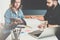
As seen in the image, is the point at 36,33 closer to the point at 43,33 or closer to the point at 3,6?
the point at 43,33

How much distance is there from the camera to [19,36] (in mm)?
882

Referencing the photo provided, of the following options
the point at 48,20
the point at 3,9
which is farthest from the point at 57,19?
the point at 3,9

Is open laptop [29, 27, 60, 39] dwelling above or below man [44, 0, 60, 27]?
below

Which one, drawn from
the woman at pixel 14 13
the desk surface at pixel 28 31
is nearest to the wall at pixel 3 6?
the woman at pixel 14 13

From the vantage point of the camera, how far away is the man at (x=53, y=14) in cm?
91

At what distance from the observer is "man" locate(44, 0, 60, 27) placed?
35.7 inches

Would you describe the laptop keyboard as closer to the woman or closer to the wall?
the woman

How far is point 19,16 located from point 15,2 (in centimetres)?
10

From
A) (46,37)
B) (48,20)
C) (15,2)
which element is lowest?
(46,37)

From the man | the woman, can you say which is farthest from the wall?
the man

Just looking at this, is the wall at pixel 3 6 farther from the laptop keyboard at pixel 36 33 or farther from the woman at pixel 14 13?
the laptop keyboard at pixel 36 33

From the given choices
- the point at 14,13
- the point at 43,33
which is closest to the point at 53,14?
the point at 43,33

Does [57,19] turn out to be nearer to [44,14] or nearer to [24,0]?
[44,14]

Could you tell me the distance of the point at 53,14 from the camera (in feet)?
3.00
